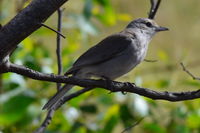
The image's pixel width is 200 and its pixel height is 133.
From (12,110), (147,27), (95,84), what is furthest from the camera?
(147,27)

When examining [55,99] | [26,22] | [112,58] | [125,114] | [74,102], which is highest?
[26,22]

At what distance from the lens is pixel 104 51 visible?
3744mm

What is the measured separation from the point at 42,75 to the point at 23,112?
108 centimetres

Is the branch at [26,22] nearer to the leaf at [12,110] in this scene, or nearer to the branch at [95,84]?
the branch at [95,84]

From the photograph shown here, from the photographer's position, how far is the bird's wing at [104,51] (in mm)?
3554

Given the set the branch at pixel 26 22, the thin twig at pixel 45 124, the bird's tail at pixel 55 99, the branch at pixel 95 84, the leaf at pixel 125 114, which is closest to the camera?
the branch at pixel 26 22

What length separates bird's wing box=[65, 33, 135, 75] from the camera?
355 centimetres

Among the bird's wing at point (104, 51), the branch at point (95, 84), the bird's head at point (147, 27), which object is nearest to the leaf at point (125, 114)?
the bird's wing at point (104, 51)

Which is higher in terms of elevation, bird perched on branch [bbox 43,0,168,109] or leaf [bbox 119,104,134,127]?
bird perched on branch [bbox 43,0,168,109]

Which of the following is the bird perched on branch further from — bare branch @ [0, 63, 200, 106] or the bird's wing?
bare branch @ [0, 63, 200, 106]

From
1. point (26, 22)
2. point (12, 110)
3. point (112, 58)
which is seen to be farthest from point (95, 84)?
point (112, 58)

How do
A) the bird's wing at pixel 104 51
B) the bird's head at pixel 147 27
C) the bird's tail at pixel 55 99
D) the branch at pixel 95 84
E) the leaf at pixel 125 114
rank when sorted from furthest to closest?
the bird's head at pixel 147 27, the leaf at pixel 125 114, the bird's wing at pixel 104 51, the bird's tail at pixel 55 99, the branch at pixel 95 84

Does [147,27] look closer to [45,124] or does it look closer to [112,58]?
[112,58]

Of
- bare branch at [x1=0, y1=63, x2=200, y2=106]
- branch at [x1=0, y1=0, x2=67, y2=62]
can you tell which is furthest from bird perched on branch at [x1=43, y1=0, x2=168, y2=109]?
branch at [x1=0, y1=0, x2=67, y2=62]
